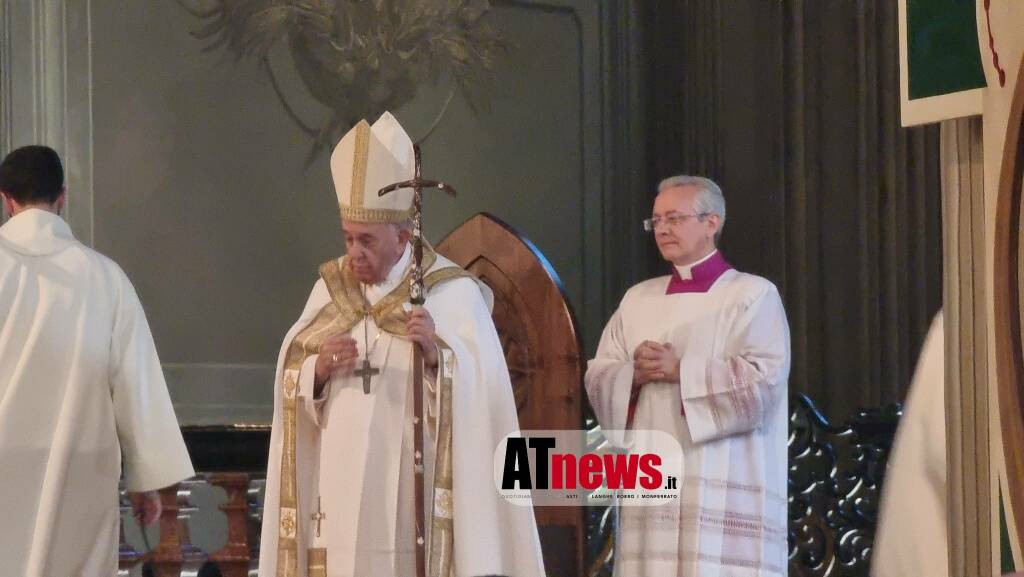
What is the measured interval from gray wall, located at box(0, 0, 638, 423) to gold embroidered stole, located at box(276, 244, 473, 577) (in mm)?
3335

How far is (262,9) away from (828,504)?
438 cm

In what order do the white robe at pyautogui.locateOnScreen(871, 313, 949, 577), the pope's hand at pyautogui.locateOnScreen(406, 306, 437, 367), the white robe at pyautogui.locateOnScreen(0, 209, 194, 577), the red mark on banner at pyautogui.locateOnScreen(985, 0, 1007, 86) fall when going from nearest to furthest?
1. the red mark on banner at pyautogui.locateOnScreen(985, 0, 1007, 86)
2. the white robe at pyautogui.locateOnScreen(871, 313, 949, 577)
3. the pope's hand at pyautogui.locateOnScreen(406, 306, 437, 367)
4. the white robe at pyautogui.locateOnScreen(0, 209, 194, 577)

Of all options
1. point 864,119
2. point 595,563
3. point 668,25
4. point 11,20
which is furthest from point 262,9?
point 595,563

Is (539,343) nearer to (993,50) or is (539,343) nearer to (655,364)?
(655,364)

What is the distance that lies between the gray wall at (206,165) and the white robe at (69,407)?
252 centimetres

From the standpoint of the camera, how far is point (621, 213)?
9.76 m

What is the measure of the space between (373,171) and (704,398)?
1.48 metres

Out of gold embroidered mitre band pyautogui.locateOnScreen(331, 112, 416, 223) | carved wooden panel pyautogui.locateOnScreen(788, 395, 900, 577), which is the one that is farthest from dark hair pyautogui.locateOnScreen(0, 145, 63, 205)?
carved wooden panel pyautogui.locateOnScreen(788, 395, 900, 577)

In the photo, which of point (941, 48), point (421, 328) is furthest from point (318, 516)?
point (941, 48)

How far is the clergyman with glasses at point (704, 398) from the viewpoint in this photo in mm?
5539

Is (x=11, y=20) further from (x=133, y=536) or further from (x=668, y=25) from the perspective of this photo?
(x=668, y=25)

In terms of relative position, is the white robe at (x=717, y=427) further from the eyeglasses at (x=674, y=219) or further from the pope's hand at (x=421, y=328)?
the pope's hand at (x=421, y=328)

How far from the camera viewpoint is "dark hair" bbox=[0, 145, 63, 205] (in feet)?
18.5

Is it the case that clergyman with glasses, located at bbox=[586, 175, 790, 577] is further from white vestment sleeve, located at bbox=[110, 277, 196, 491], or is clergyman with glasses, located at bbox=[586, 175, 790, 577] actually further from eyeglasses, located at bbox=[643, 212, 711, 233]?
white vestment sleeve, located at bbox=[110, 277, 196, 491]
